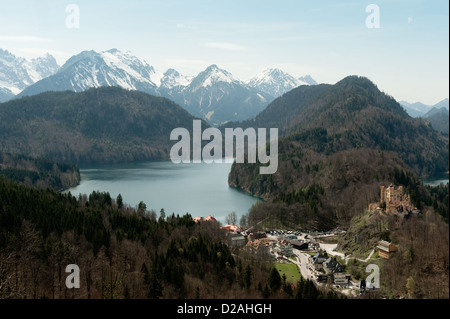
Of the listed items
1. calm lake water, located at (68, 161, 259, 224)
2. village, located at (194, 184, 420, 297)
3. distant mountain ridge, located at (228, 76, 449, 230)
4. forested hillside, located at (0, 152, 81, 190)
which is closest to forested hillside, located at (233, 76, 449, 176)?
distant mountain ridge, located at (228, 76, 449, 230)

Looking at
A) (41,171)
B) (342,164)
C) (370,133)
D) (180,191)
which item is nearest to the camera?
(342,164)

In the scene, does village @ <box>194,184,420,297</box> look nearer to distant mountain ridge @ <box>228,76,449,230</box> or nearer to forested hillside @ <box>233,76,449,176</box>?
distant mountain ridge @ <box>228,76,449,230</box>

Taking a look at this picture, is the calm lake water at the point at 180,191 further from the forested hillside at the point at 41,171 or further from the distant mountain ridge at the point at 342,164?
the distant mountain ridge at the point at 342,164

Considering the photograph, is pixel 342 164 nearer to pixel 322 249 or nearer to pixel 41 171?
pixel 322 249

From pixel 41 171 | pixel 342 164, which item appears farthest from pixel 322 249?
pixel 41 171

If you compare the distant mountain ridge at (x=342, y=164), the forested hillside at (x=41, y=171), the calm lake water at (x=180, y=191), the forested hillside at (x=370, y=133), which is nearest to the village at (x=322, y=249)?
the distant mountain ridge at (x=342, y=164)
